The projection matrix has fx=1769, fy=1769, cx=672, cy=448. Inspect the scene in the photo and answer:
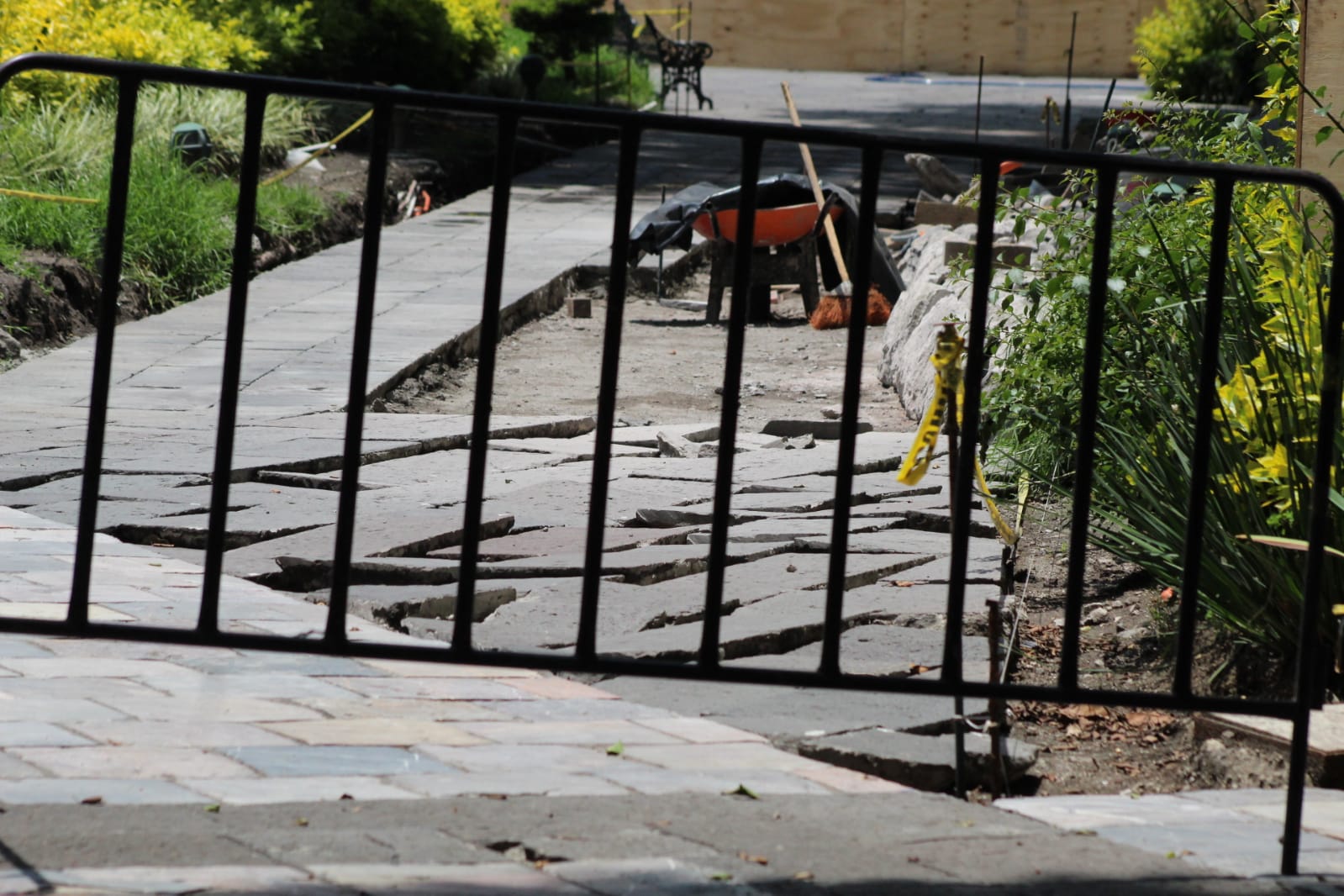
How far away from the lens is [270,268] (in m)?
11.7

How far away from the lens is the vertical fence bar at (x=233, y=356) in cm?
281

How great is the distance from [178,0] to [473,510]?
1520 centimetres

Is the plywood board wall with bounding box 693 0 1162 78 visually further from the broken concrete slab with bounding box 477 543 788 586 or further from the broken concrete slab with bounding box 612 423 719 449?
the broken concrete slab with bounding box 477 543 788 586

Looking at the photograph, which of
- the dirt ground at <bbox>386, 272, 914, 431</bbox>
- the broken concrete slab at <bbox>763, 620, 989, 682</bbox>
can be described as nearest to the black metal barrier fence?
the broken concrete slab at <bbox>763, 620, 989, 682</bbox>

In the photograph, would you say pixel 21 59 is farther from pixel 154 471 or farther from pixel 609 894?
pixel 154 471

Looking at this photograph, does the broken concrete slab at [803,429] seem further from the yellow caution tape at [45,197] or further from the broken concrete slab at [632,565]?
the yellow caution tape at [45,197]

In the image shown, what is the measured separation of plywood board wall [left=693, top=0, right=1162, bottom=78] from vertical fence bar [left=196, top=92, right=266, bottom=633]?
1411 inches

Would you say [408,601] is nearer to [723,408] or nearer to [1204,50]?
[723,408]

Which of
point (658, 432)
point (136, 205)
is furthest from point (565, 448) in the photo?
point (136, 205)

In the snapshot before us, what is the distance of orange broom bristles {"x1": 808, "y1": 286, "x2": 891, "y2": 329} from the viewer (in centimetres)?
1100

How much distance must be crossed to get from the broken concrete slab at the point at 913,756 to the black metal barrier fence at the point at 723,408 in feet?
1.47

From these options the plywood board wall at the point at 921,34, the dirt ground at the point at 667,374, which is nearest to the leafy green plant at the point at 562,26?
the plywood board wall at the point at 921,34

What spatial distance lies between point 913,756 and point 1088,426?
0.77 meters

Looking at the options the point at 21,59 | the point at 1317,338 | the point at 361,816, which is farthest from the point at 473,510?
the point at 1317,338
